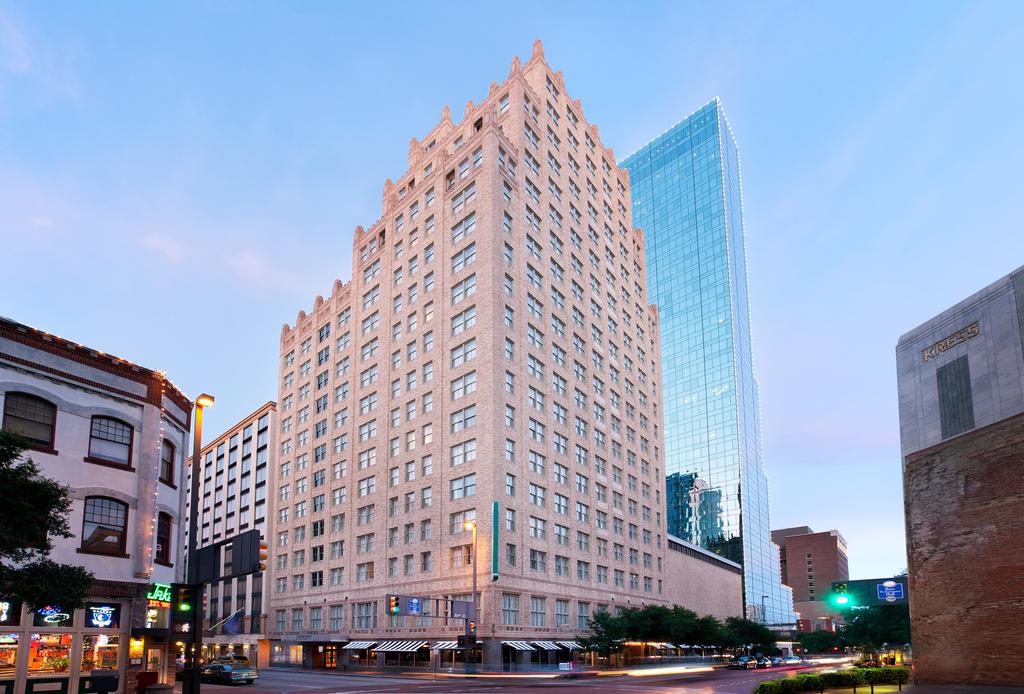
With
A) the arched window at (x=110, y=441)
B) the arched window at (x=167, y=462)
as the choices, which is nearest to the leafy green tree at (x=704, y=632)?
the arched window at (x=167, y=462)

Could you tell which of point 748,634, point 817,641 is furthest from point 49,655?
point 817,641

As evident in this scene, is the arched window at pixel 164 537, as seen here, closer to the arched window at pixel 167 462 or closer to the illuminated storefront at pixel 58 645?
the arched window at pixel 167 462

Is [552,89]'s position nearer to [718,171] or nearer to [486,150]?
[486,150]

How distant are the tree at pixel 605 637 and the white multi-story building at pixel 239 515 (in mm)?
42942

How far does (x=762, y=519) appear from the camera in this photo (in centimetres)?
18662

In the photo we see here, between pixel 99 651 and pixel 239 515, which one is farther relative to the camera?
pixel 239 515

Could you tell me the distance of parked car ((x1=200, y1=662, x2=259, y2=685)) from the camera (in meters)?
51.2

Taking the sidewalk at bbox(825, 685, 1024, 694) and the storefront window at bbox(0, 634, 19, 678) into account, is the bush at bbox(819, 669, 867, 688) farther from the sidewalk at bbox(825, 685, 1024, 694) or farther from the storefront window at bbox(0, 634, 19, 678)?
the storefront window at bbox(0, 634, 19, 678)

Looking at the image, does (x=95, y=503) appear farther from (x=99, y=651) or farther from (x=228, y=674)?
(x=228, y=674)

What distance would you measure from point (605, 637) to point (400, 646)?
59.9 ft

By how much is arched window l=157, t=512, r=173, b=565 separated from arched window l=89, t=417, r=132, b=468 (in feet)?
11.9

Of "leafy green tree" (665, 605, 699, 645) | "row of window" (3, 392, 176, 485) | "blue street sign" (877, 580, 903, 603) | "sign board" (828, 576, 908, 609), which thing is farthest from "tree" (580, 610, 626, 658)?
"row of window" (3, 392, 176, 485)

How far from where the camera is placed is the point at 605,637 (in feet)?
230

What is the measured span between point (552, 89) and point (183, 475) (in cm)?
6998
